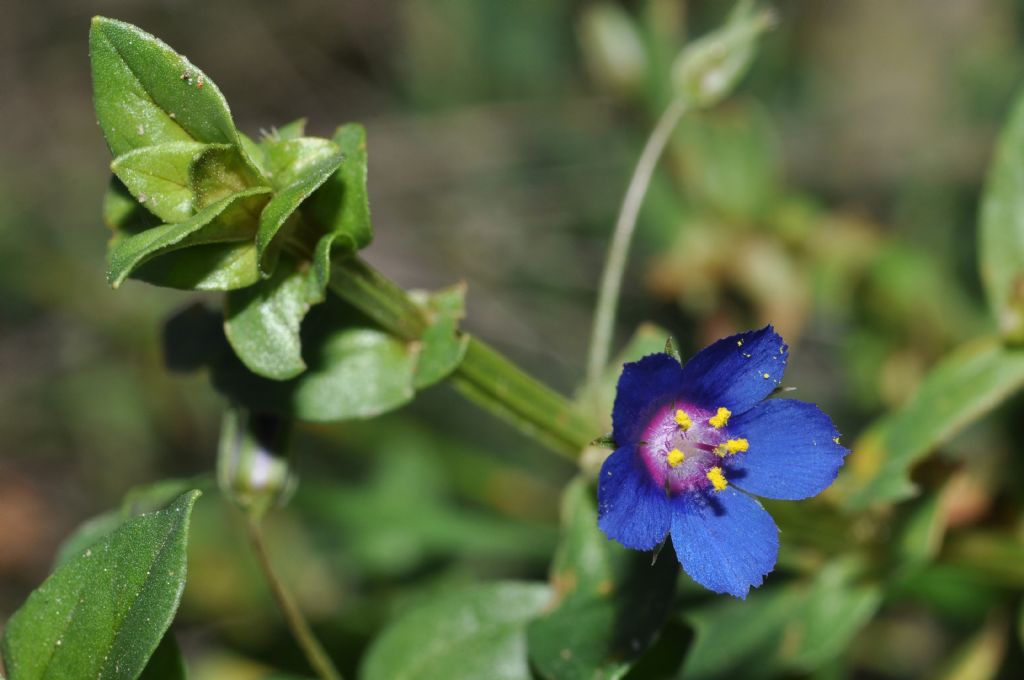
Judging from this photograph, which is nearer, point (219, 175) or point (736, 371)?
point (219, 175)

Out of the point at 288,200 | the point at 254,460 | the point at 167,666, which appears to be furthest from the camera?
the point at 254,460

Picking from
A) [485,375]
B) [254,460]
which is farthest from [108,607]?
Answer: [485,375]

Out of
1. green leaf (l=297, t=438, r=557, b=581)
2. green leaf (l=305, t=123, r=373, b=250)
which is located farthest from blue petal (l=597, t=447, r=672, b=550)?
green leaf (l=297, t=438, r=557, b=581)

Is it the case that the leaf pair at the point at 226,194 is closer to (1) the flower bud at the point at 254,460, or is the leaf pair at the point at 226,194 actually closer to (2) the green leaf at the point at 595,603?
(1) the flower bud at the point at 254,460

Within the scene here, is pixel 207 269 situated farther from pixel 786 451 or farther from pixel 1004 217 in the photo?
pixel 1004 217

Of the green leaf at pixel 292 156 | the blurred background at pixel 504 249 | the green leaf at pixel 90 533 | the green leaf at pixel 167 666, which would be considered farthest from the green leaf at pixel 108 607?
the blurred background at pixel 504 249

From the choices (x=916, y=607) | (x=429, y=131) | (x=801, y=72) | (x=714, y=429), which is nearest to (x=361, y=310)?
(x=714, y=429)

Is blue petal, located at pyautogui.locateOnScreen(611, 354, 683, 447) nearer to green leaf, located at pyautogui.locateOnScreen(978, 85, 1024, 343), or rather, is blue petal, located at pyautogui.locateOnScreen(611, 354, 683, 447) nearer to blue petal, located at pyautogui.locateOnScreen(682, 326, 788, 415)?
blue petal, located at pyautogui.locateOnScreen(682, 326, 788, 415)
